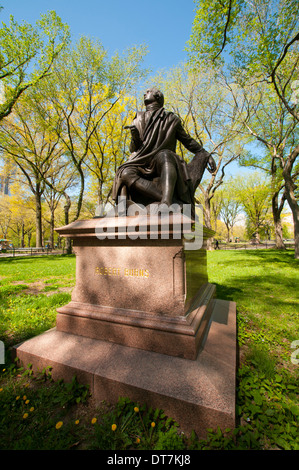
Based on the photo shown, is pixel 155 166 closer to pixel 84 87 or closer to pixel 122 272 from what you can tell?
pixel 122 272

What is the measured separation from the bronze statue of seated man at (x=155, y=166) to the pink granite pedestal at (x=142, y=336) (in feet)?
2.52

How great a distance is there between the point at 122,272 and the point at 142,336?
793 mm

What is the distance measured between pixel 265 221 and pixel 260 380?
149ft

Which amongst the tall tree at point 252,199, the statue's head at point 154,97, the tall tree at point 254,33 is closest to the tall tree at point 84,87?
the tall tree at point 254,33

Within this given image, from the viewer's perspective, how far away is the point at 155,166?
10.5ft

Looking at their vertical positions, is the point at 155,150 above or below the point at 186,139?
below

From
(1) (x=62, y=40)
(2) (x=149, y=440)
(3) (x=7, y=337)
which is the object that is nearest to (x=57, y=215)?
(1) (x=62, y=40)

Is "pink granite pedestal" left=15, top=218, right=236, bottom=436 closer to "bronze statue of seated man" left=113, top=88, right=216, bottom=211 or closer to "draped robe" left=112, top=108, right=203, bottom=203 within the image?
"bronze statue of seated man" left=113, top=88, right=216, bottom=211

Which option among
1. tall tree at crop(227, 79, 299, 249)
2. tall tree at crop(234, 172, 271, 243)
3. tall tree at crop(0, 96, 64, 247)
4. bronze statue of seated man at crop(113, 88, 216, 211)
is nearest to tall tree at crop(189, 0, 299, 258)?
tall tree at crop(227, 79, 299, 249)

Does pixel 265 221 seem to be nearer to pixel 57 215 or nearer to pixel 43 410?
pixel 57 215

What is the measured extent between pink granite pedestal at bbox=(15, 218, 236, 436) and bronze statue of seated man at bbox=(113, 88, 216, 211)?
30.3 inches

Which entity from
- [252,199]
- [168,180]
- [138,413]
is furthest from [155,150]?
[252,199]

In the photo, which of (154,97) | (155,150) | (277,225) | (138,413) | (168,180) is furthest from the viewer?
(277,225)

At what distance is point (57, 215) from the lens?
1503 inches
